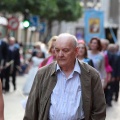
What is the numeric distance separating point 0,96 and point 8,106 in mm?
9773

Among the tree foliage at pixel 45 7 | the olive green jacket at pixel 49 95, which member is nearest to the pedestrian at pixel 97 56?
the olive green jacket at pixel 49 95

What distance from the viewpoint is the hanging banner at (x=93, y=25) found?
2103 centimetres

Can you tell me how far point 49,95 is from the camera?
5.18 metres

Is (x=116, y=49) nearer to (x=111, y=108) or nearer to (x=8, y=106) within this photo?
(x=111, y=108)

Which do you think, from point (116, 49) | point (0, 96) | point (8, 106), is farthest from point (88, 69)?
point (116, 49)

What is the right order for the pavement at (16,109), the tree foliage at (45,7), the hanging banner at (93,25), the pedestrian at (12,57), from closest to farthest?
the pavement at (16,109) → the pedestrian at (12,57) → the hanging banner at (93,25) → the tree foliage at (45,7)

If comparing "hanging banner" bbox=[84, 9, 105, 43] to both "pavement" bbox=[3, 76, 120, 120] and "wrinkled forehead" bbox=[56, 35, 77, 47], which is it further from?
"wrinkled forehead" bbox=[56, 35, 77, 47]

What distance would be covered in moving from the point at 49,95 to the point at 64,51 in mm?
448

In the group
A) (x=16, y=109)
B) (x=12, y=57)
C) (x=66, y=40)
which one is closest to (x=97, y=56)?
(x=16, y=109)

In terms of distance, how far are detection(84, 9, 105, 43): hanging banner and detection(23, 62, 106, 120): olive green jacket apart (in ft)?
51.3

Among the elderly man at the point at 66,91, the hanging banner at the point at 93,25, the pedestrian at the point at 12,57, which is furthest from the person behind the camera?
the hanging banner at the point at 93,25

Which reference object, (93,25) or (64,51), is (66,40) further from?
(93,25)

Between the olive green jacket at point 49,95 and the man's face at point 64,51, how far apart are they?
11cm

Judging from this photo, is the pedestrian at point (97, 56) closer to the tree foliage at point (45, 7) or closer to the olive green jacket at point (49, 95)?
the olive green jacket at point (49, 95)
